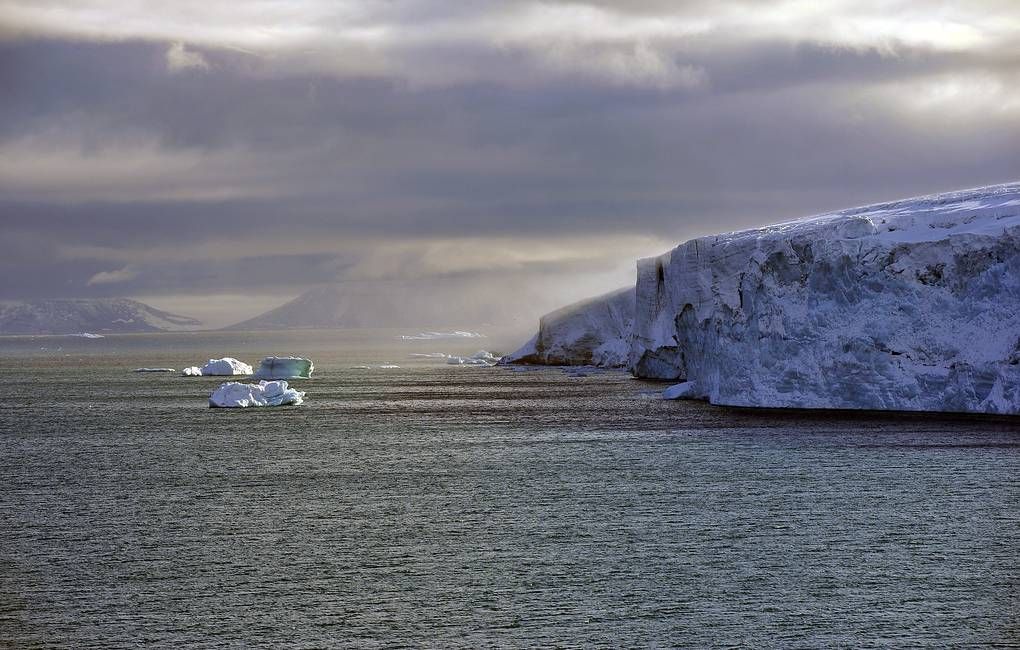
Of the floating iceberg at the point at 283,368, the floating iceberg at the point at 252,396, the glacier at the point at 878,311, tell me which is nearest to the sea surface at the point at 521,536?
the glacier at the point at 878,311

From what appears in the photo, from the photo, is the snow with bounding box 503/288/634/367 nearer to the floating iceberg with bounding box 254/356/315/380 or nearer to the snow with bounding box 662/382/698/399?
the floating iceberg with bounding box 254/356/315/380

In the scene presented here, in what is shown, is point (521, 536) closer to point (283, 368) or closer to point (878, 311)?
point (878, 311)

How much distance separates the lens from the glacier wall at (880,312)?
34219 millimetres

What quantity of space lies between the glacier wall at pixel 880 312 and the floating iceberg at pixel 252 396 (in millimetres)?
17097

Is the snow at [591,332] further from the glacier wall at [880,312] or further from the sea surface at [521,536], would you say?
the sea surface at [521,536]

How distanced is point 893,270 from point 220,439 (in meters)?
20.8

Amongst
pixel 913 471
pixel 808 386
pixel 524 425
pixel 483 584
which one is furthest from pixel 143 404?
pixel 483 584

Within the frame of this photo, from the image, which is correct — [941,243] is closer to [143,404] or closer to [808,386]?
[808,386]

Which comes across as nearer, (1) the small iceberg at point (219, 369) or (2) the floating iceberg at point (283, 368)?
(2) the floating iceberg at point (283, 368)

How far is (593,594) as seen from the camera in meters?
13.5

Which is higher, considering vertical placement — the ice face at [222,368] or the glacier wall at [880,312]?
the glacier wall at [880,312]

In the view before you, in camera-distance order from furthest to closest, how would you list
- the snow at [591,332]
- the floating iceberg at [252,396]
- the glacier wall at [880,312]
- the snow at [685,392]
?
1. the snow at [591,332]
2. the snow at [685,392]
3. the floating iceberg at [252,396]
4. the glacier wall at [880,312]

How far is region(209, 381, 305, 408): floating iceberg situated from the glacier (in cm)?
1695

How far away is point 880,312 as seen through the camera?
35.9 m
